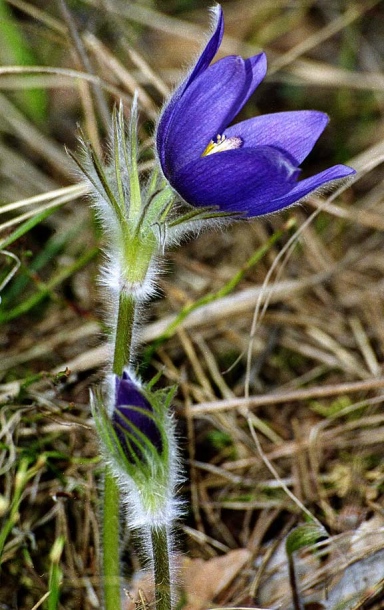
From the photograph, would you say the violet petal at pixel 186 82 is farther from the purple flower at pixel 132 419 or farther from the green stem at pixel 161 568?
the green stem at pixel 161 568

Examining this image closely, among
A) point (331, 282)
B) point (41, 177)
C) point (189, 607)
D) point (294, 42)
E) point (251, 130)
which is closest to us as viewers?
point (251, 130)

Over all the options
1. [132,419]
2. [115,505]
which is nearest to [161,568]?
[115,505]

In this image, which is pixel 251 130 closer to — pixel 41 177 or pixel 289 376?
pixel 289 376

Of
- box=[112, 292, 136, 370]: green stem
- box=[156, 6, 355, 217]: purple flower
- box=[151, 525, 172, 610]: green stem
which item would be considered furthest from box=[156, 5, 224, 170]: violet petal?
box=[151, 525, 172, 610]: green stem

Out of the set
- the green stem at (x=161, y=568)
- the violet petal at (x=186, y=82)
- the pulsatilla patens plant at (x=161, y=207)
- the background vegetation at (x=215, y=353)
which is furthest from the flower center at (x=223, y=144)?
the green stem at (x=161, y=568)

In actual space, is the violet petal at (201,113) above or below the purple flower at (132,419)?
above

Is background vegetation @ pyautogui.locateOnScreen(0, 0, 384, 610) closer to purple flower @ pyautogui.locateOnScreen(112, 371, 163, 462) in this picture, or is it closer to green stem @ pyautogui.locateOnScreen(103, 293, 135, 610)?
green stem @ pyautogui.locateOnScreen(103, 293, 135, 610)

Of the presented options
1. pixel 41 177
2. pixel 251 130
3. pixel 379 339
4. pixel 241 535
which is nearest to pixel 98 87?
pixel 41 177
